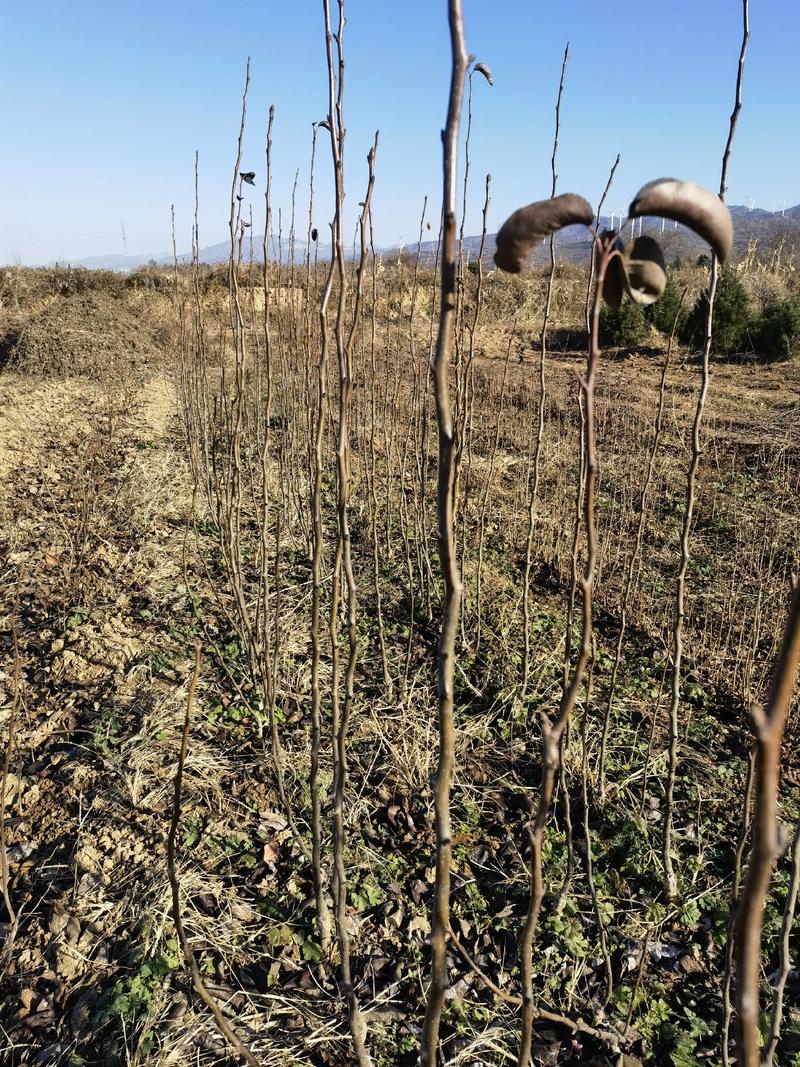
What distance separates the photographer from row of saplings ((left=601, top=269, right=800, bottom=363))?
33.4 feet

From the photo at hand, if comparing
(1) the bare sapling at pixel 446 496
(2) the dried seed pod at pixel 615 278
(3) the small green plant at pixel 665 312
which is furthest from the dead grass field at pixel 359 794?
(3) the small green plant at pixel 665 312

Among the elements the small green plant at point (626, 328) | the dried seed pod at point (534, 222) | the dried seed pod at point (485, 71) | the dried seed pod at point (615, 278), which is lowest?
the dried seed pod at point (615, 278)

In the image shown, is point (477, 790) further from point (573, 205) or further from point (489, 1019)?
point (573, 205)

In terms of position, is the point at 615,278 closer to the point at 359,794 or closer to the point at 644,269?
the point at 644,269

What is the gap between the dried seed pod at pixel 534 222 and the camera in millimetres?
643

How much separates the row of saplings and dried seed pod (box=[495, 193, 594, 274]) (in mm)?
10130

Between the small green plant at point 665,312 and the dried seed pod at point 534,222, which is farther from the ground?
the small green plant at point 665,312

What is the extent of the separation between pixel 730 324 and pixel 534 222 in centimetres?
1184

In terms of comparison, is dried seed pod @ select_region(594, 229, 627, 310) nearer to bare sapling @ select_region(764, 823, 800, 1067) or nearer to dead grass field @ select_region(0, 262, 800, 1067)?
bare sapling @ select_region(764, 823, 800, 1067)

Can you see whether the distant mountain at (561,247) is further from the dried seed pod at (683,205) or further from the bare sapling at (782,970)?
the bare sapling at (782,970)

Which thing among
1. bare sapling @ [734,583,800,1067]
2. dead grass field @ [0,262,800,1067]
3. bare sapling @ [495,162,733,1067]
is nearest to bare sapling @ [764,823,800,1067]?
dead grass field @ [0,262,800,1067]

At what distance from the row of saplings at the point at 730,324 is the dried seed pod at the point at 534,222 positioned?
1013cm

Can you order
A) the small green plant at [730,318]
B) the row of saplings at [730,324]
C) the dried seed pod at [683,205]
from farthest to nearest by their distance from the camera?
the small green plant at [730,318] < the row of saplings at [730,324] < the dried seed pod at [683,205]

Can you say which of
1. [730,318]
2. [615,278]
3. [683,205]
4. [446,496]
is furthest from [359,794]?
[730,318]
